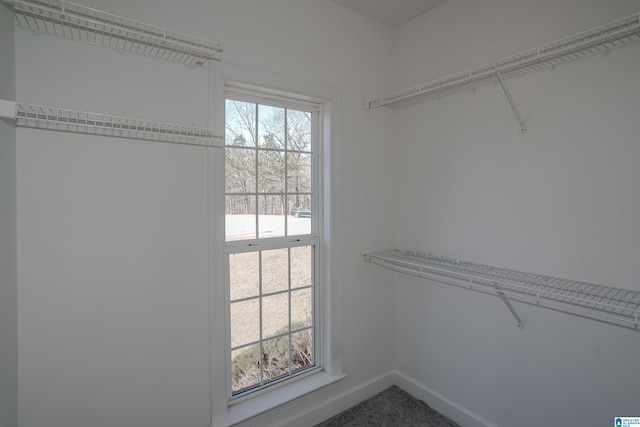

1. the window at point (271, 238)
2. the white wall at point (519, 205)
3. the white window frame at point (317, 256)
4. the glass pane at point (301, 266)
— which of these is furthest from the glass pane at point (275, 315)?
the white wall at point (519, 205)

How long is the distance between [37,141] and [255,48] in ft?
3.66

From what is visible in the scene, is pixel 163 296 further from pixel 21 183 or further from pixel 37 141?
pixel 37 141

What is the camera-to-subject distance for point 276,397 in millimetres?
1881

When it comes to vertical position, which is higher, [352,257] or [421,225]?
[421,225]

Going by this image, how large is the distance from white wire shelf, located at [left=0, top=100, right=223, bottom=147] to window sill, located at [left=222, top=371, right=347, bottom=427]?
58.4 inches

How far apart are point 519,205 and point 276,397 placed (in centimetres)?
183

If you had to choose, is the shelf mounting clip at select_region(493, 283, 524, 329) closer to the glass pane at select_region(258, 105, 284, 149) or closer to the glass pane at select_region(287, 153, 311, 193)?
the glass pane at select_region(287, 153, 311, 193)

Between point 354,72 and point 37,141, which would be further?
point 354,72

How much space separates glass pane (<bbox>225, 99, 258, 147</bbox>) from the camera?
177 centimetres

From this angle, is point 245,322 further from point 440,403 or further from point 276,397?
point 440,403

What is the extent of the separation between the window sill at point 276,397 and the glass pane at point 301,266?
0.63 meters

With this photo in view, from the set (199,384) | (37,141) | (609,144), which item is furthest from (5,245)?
(609,144)

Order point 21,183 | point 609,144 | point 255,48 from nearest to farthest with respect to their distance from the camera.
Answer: point 21,183 < point 609,144 < point 255,48

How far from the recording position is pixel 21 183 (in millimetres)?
1184
